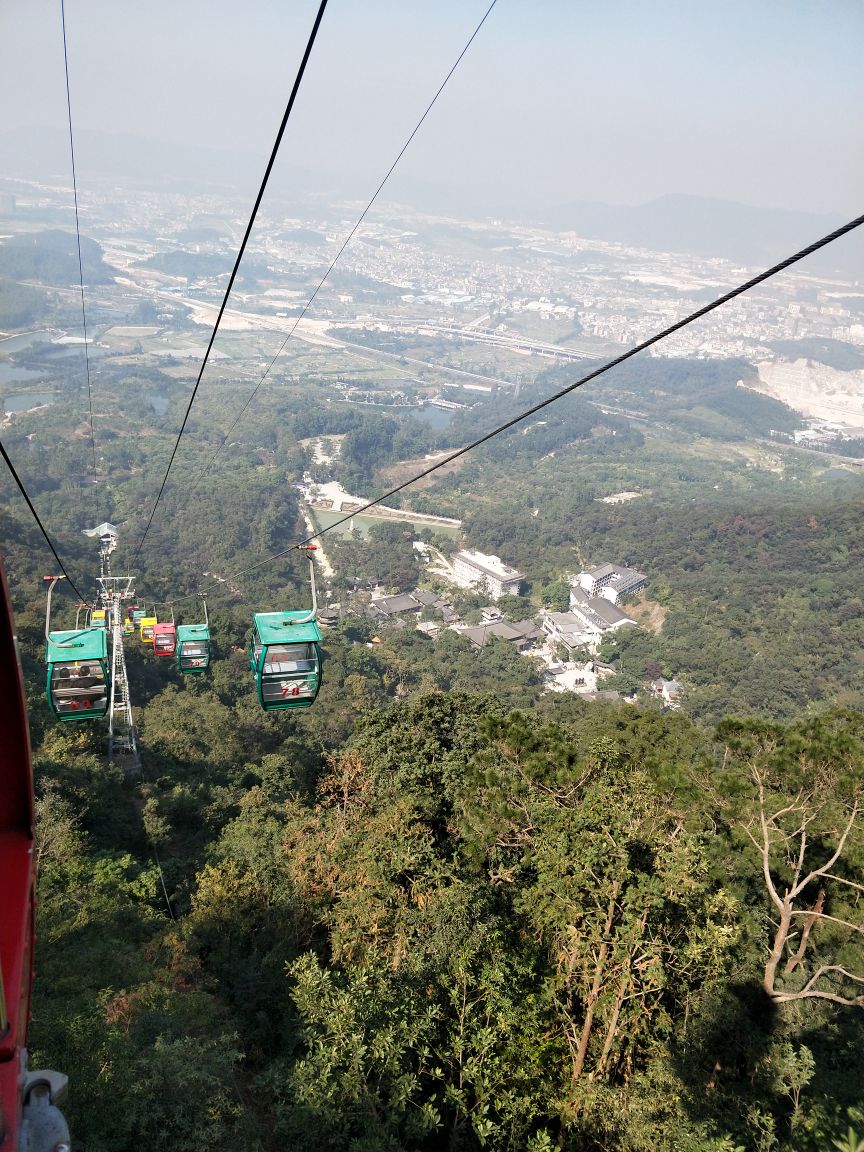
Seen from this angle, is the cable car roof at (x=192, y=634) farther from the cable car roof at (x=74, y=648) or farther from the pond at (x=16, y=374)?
the pond at (x=16, y=374)

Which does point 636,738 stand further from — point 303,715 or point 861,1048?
point 303,715

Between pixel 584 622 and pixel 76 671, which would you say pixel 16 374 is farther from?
pixel 76 671

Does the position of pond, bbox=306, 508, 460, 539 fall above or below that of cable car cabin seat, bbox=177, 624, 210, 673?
below

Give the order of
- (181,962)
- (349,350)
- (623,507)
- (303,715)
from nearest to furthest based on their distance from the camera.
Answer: (181,962) < (303,715) < (623,507) < (349,350)

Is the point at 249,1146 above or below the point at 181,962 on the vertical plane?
above

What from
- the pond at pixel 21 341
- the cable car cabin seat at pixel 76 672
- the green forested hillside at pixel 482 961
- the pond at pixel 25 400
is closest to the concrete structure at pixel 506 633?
the green forested hillside at pixel 482 961

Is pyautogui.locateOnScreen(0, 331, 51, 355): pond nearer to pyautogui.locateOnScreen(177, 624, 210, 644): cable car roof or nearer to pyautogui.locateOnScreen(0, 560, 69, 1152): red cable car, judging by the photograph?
pyautogui.locateOnScreen(177, 624, 210, 644): cable car roof

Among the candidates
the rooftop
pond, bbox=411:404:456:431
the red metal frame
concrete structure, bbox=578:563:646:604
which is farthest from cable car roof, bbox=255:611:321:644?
pond, bbox=411:404:456:431

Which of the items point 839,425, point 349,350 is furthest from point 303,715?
point 349,350
